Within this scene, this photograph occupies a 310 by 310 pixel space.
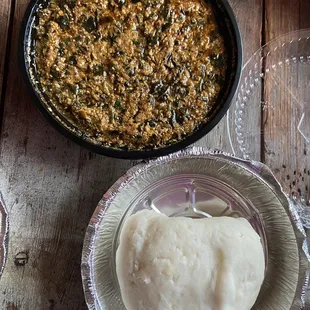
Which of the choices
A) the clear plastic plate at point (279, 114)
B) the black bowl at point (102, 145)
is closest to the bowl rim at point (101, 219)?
the black bowl at point (102, 145)

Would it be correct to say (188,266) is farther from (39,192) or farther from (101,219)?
(39,192)

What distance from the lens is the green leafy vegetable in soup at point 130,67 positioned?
123 centimetres

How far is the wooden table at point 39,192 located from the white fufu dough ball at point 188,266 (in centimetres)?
16

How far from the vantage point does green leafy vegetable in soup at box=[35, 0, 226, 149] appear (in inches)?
48.3

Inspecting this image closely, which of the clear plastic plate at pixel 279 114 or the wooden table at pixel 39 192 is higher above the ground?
the clear plastic plate at pixel 279 114

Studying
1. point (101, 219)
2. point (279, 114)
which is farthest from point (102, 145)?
point (279, 114)

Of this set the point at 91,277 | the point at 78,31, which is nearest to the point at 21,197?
the point at 91,277

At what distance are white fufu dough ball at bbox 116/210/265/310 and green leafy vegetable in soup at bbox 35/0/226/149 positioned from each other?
186mm

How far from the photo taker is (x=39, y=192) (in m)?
1.35

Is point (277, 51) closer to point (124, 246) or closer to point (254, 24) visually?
point (254, 24)

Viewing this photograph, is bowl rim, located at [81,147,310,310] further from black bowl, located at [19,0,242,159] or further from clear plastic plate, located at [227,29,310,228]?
clear plastic plate, located at [227,29,310,228]

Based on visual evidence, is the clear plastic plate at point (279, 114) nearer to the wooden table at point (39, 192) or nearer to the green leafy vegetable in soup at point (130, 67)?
the green leafy vegetable in soup at point (130, 67)

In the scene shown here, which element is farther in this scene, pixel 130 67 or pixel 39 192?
pixel 39 192

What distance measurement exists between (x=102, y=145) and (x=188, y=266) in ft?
0.95
